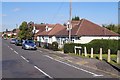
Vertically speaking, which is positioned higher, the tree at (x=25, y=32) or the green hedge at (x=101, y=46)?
the tree at (x=25, y=32)

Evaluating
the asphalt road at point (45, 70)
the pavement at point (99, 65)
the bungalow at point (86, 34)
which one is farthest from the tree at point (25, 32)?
the asphalt road at point (45, 70)

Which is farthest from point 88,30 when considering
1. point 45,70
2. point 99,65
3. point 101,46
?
point 45,70

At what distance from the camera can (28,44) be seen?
149 feet

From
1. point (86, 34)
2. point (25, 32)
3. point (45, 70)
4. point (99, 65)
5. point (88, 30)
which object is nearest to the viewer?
point (45, 70)

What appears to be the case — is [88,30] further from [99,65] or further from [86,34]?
[99,65]

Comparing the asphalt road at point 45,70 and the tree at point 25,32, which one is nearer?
the asphalt road at point 45,70

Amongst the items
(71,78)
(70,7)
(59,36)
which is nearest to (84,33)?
(59,36)

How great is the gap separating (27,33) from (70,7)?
41520 mm

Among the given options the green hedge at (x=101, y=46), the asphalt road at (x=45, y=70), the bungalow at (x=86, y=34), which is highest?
the bungalow at (x=86, y=34)

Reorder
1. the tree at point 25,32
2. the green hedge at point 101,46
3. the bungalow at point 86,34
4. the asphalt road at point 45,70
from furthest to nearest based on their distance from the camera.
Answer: the tree at point 25,32 < the bungalow at point 86,34 < the green hedge at point 101,46 < the asphalt road at point 45,70

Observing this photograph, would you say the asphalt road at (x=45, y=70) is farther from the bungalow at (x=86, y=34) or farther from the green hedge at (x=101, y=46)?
the bungalow at (x=86, y=34)

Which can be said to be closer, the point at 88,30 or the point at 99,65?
the point at 99,65

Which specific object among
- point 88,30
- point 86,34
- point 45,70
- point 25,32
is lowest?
point 45,70

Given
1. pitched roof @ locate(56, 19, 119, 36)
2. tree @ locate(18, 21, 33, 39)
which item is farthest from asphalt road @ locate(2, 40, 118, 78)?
tree @ locate(18, 21, 33, 39)
